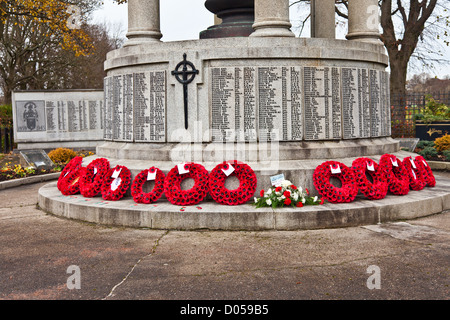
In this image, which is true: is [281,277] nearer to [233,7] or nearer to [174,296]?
[174,296]

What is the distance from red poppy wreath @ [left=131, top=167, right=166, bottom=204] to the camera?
7688 millimetres

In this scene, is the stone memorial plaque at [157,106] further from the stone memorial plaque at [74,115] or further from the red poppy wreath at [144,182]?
the stone memorial plaque at [74,115]

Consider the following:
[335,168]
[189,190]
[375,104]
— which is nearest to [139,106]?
[189,190]

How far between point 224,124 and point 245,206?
1.89m

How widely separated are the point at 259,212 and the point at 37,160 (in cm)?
1013

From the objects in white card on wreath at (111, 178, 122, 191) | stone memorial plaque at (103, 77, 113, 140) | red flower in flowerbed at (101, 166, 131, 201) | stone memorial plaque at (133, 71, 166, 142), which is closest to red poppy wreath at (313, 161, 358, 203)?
stone memorial plaque at (133, 71, 166, 142)

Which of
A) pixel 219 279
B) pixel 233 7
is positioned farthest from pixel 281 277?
pixel 233 7

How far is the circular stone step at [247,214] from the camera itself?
6.83 m

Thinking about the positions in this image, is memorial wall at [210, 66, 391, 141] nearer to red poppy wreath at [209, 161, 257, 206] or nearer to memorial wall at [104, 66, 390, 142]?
memorial wall at [104, 66, 390, 142]

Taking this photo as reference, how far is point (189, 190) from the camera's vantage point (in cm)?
749

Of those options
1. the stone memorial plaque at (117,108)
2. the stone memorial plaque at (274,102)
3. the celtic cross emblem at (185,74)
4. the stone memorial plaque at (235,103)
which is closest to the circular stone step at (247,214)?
the stone memorial plaque at (235,103)

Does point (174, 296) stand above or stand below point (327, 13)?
below

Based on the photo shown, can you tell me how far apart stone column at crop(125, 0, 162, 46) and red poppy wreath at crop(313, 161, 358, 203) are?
4848 millimetres
